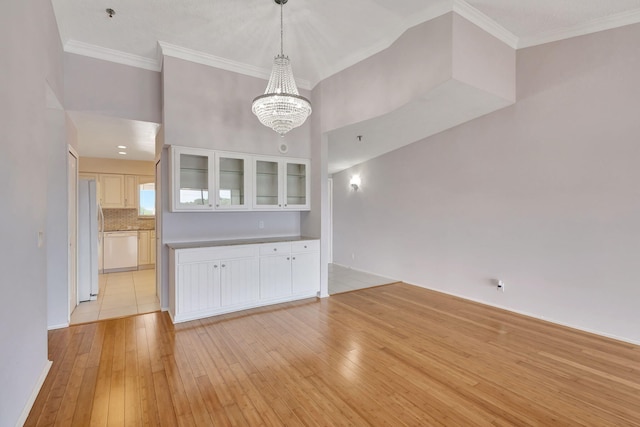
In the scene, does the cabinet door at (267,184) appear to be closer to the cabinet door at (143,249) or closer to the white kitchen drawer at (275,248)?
the white kitchen drawer at (275,248)

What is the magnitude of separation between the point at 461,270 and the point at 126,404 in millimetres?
4356

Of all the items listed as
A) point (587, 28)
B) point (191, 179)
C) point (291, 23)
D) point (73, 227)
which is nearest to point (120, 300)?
point (73, 227)

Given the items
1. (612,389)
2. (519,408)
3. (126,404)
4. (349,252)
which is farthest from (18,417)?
(349,252)

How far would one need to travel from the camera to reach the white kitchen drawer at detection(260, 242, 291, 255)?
4195 millimetres

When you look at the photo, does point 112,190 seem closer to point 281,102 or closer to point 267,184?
point 267,184

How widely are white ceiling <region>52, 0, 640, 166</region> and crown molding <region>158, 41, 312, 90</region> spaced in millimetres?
29

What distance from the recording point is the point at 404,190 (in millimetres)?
5500

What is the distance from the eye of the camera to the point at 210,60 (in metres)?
3.96

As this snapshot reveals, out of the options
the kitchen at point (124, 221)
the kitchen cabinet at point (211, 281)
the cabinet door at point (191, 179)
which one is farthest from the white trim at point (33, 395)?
the kitchen at point (124, 221)

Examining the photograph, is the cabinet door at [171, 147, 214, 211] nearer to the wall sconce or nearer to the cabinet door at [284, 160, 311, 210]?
the cabinet door at [284, 160, 311, 210]

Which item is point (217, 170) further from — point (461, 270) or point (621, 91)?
point (621, 91)

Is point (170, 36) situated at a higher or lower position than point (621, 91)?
higher

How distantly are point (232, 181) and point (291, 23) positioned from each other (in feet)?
6.81

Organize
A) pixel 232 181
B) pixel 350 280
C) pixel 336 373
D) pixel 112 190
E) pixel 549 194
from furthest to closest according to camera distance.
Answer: pixel 112 190
pixel 350 280
pixel 232 181
pixel 549 194
pixel 336 373
